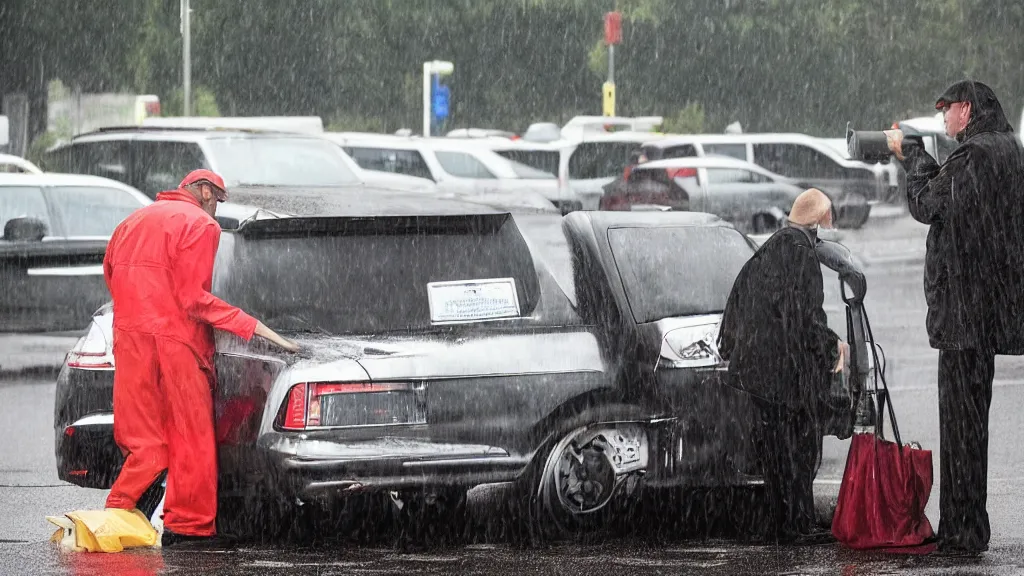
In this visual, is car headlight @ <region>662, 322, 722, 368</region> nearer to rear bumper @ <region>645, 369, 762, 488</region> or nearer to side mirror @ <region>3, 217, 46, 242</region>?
rear bumper @ <region>645, 369, 762, 488</region>

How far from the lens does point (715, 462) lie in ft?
22.5

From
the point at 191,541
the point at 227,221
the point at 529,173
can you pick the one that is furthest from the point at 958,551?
the point at 529,173

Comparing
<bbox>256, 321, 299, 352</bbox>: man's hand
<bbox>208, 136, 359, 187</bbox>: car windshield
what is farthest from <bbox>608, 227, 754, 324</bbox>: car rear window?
<bbox>208, 136, 359, 187</bbox>: car windshield

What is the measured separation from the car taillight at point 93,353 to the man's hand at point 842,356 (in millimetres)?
2930

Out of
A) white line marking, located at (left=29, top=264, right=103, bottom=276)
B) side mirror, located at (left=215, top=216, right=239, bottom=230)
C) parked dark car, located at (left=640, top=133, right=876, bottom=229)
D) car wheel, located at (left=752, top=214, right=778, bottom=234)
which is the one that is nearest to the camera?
side mirror, located at (left=215, top=216, right=239, bottom=230)

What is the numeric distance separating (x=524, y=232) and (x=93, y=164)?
1217 centimetres

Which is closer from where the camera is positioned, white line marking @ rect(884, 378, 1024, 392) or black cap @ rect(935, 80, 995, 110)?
black cap @ rect(935, 80, 995, 110)

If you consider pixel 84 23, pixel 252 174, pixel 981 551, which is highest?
pixel 84 23

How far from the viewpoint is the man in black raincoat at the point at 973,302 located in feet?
21.5

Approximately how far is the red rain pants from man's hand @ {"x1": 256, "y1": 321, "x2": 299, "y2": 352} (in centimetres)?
33

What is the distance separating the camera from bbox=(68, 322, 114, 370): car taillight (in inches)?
286

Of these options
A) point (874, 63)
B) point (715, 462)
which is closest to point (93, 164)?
point (715, 462)

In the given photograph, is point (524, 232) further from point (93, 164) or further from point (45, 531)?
point (93, 164)

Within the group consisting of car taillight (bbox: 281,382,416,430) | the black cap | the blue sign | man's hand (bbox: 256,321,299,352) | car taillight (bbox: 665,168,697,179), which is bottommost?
car taillight (bbox: 281,382,416,430)
